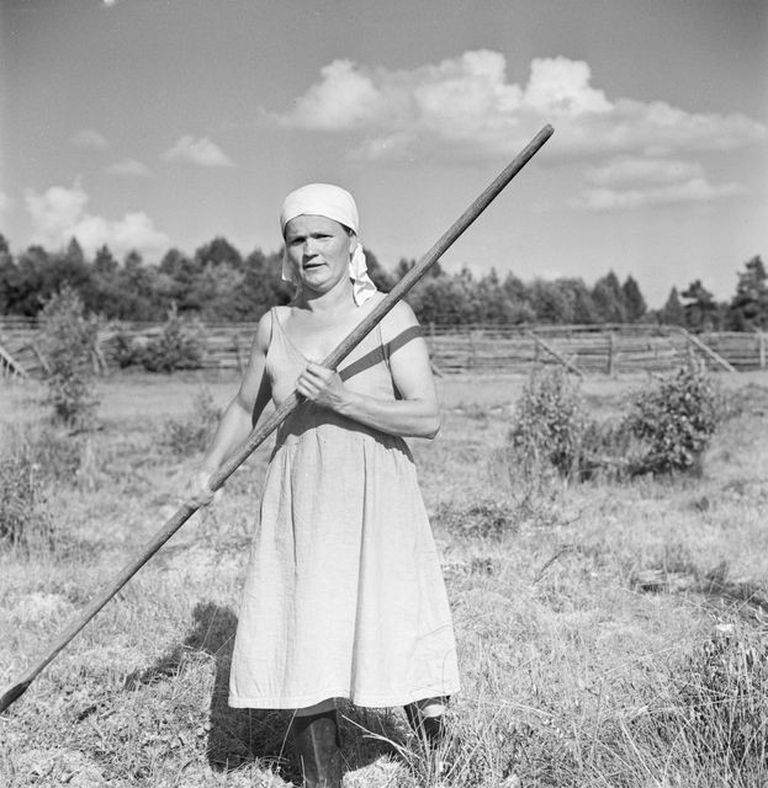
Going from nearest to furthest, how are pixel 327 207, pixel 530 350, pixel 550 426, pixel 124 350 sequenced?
1. pixel 327 207
2. pixel 550 426
3. pixel 124 350
4. pixel 530 350

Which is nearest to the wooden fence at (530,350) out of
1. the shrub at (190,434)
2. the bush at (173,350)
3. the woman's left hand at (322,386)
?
the bush at (173,350)

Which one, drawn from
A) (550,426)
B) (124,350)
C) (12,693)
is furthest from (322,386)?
(124,350)

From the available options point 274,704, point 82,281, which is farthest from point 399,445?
point 82,281

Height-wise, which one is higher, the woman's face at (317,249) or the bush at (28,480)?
the woman's face at (317,249)

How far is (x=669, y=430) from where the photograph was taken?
709 centimetres

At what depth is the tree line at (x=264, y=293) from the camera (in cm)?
3800

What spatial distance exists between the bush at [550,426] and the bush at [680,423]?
531 mm

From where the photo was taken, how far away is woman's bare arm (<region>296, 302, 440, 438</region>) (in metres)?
2.33

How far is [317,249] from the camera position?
96.3 inches

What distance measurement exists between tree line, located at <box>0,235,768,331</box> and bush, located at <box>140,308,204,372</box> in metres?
8.16

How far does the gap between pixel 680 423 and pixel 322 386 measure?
5.37 metres

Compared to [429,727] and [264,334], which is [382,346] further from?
[429,727]

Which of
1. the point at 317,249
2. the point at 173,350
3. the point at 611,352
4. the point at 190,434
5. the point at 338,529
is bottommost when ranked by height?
the point at 190,434

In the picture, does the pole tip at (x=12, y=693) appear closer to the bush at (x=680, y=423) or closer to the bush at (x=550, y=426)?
the bush at (x=550, y=426)
